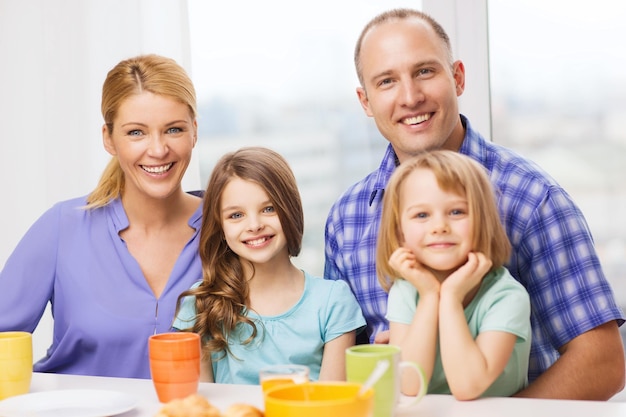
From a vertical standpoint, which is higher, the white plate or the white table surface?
the white plate

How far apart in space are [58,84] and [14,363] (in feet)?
6.00

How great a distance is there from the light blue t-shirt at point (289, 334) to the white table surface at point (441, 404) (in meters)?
0.34

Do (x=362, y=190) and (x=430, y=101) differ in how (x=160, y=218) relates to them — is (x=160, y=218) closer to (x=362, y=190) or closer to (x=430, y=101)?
(x=362, y=190)

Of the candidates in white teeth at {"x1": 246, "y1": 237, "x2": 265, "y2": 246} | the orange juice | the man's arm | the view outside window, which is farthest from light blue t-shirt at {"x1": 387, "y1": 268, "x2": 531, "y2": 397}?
the view outside window

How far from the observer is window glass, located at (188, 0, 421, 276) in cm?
310

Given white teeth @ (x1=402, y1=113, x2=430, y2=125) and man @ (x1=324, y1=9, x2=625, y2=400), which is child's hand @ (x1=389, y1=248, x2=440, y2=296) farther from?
white teeth @ (x1=402, y1=113, x2=430, y2=125)

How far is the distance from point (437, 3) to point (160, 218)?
133cm

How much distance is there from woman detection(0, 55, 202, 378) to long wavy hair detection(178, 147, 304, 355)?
140 millimetres

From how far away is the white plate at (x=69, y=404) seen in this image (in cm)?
135

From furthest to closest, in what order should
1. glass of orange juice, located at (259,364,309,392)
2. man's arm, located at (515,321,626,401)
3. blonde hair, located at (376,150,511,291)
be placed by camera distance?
man's arm, located at (515,321,626,401) → blonde hair, located at (376,150,511,291) → glass of orange juice, located at (259,364,309,392)

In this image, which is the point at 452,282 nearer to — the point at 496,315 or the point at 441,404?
the point at 496,315

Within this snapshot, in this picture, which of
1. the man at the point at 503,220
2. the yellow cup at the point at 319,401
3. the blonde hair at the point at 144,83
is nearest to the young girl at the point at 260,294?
the man at the point at 503,220

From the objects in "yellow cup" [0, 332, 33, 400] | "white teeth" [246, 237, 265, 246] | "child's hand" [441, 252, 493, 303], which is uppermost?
"white teeth" [246, 237, 265, 246]

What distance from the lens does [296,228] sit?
2000 mm
